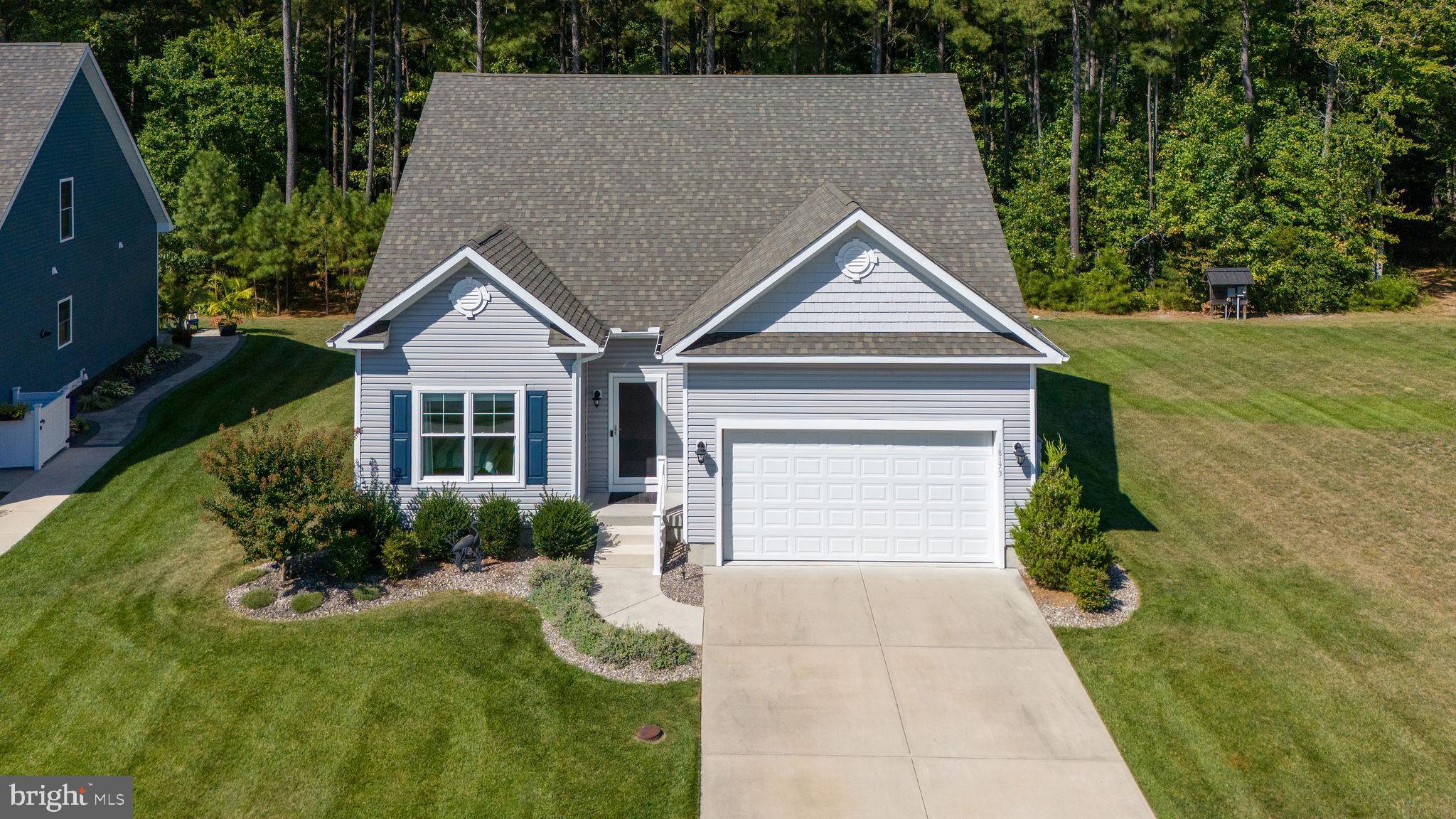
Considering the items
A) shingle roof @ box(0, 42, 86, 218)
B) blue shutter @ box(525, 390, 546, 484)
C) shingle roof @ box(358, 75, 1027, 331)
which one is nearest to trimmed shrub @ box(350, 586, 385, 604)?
blue shutter @ box(525, 390, 546, 484)

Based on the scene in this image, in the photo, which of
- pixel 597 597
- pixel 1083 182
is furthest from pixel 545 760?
pixel 1083 182

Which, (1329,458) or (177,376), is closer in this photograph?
(1329,458)

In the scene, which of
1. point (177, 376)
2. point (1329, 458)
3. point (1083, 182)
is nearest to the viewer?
point (1329, 458)

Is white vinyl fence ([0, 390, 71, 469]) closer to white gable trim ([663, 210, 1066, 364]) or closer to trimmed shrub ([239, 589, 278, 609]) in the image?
trimmed shrub ([239, 589, 278, 609])

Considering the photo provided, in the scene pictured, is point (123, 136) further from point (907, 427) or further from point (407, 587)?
point (907, 427)

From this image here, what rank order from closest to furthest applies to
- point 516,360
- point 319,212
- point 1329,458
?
point 516,360, point 1329,458, point 319,212

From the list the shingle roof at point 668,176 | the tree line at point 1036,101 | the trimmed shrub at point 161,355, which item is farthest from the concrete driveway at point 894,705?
the tree line at point 1036,101

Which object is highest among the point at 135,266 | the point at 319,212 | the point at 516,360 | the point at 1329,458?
the point at 319,212

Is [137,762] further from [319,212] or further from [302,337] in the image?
[319,212]
